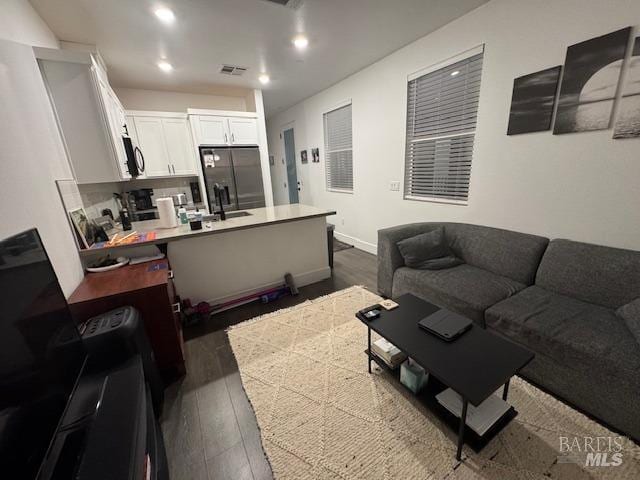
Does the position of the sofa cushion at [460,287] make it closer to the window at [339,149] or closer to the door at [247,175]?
the window at [339,149]

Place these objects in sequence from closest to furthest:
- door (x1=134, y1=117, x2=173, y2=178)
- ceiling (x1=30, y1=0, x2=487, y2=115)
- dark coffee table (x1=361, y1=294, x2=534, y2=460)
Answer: dark coffee table (x1=361, y1=294, x2=534, y2=460) → ceiling (x1=30, y1=0, x2=487, y2=115) → door (x1=134, y1=117, x2=173, y2=178)

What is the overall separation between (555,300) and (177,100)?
5.54 meters

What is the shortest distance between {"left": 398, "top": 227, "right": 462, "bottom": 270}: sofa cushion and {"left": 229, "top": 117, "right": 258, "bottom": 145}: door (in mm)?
3268

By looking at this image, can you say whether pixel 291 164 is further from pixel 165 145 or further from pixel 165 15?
pixel 165 15

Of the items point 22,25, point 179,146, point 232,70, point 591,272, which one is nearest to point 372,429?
point 591,272

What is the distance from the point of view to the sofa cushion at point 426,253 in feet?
7.84

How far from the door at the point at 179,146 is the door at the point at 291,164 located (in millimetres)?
2412

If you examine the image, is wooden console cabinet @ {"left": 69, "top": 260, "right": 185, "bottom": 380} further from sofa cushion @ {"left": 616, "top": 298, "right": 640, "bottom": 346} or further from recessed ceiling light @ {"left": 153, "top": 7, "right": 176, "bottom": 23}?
sofa cushion @ {"left": 616, "top": 298, "right": 640, "bottom": 346}

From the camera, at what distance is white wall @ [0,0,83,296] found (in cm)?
123

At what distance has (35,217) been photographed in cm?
136

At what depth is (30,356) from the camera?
2.47 feet

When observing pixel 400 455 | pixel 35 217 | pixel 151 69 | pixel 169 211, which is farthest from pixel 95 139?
pixel 400 455

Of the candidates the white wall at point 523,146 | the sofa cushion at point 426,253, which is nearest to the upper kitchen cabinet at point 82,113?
the sofa cushion at point 426,253

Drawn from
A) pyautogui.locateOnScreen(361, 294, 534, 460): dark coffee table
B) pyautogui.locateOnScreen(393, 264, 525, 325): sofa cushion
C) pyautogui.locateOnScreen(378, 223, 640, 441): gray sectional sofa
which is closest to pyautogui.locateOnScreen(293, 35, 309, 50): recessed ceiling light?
pyautogui.locateOnScreen(378, 223, 640, 441): gray sectional sofa
